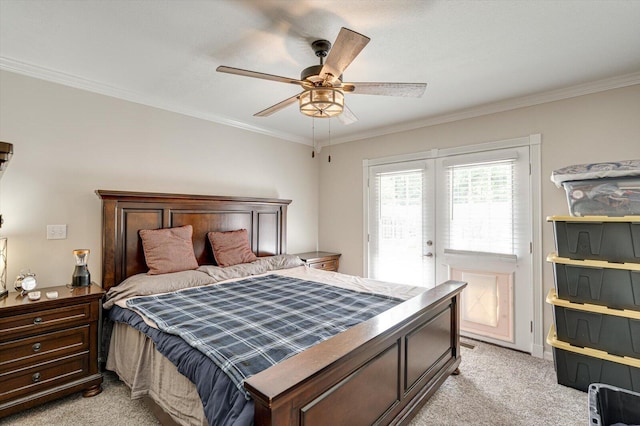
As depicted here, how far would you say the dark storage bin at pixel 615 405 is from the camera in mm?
1509

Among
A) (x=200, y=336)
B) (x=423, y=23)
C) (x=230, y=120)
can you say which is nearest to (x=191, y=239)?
(x=230, y=120)

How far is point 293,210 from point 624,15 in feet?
12.3

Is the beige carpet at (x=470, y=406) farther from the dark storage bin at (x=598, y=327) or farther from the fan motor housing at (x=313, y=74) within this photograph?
the fan motor housing at (x=313, y=74)

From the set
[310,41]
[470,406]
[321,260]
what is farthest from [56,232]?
[470,406]

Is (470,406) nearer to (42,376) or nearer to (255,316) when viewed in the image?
(255,316)

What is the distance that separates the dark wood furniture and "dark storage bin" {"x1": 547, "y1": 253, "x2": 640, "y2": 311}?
3648 mm

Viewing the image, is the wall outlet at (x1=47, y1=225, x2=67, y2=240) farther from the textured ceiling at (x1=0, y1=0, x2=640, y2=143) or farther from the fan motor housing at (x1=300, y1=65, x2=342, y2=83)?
the fan motor housing at (x1=300, y1=65, x2=342, y2=83)

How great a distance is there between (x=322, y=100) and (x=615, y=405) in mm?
2305

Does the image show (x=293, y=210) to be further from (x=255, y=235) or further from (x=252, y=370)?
(x=252, y=370)

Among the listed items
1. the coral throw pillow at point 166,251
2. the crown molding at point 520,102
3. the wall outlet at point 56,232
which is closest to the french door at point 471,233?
the crown molding at point 520,102

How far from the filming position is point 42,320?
212 centimetres

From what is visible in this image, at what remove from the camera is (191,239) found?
3270mm

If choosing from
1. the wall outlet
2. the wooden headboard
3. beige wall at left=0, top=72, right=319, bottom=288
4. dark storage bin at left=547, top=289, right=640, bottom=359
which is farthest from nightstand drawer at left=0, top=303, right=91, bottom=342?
dark storage bin at left=547, top=289, right=640, bottom=359

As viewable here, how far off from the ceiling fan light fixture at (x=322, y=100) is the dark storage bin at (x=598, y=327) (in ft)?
7.70
